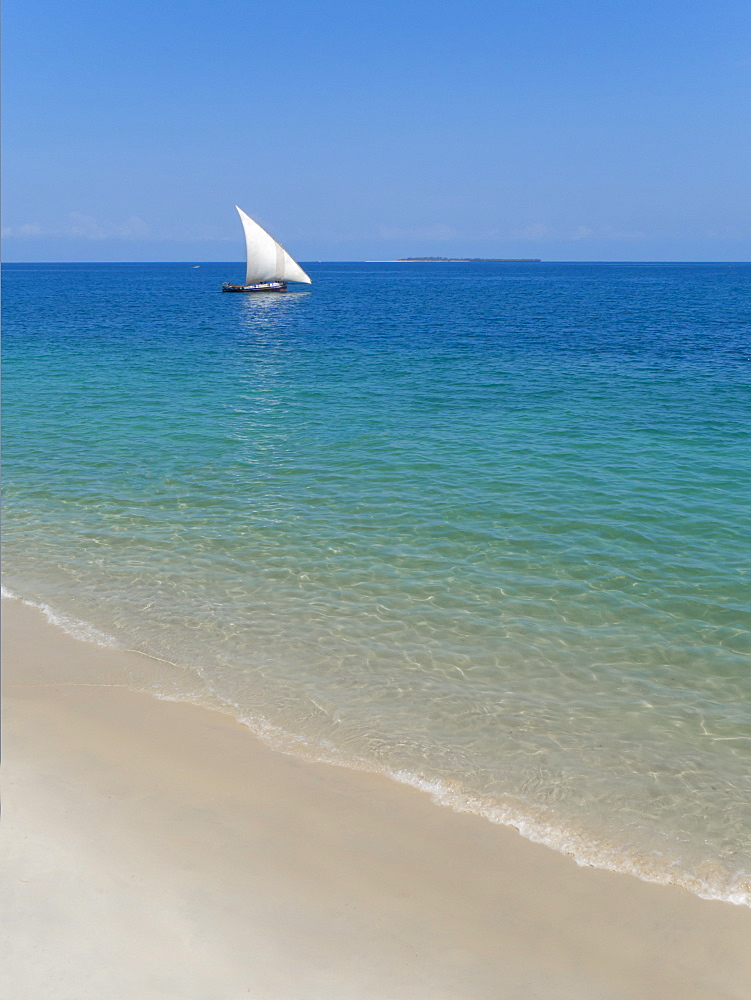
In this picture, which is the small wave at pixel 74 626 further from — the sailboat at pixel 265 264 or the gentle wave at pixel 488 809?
the sailboat at pixel 265 264

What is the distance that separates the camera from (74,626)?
12.7 meters

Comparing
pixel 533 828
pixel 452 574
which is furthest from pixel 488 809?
pixel 452 574

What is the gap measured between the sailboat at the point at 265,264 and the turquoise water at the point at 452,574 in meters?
72.8

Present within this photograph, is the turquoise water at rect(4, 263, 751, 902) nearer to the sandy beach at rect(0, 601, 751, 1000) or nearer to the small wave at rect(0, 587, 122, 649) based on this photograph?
the small wave at rect(0, 587, 122, 649)

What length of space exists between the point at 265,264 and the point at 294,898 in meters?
110

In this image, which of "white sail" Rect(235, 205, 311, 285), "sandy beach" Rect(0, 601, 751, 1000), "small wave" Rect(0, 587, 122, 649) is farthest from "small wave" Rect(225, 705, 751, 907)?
"white sail" Rect(235, 205, 311, 285)

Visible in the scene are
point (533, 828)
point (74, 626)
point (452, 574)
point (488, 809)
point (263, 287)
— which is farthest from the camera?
point (263, 287)

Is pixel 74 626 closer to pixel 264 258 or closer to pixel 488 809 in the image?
pixel 488 809

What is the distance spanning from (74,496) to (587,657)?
43.5 feet

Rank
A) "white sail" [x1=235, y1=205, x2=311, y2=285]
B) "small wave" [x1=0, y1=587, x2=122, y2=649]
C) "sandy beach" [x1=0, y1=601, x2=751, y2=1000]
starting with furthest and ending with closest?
"white sail" [x1=235, y1=205, x2=311, y2=285] < "small wave" [x1=0, y1=587, x2=122, y2=649] < "sandy beach" [x1=0, y1=601, x2=751, y2=1000]

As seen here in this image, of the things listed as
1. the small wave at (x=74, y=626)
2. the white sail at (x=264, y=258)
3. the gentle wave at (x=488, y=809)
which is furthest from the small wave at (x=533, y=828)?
the white sail at (x=264, y=258)

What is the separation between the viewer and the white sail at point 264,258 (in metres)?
101

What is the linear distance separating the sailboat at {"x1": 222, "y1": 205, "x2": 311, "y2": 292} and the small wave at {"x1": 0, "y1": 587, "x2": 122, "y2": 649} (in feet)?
308

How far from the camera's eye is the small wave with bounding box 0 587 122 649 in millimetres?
12242
